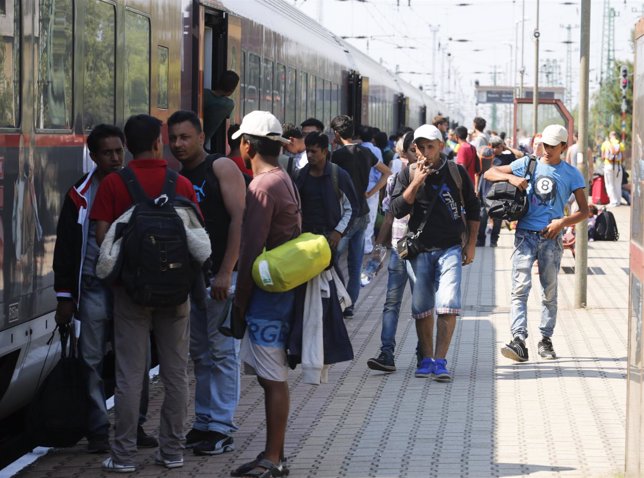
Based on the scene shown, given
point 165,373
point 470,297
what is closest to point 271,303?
point 165,373

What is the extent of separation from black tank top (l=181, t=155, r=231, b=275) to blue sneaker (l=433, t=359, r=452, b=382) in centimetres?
282

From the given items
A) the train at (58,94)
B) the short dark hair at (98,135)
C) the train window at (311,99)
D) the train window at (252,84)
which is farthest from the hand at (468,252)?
the train window at (311,99)

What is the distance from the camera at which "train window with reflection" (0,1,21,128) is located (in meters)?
6.97

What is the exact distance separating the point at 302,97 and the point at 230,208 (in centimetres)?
1193

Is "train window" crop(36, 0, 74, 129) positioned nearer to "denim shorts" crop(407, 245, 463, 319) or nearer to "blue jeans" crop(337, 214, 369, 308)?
"denim shorts" crop(407, 245, 463, 319)

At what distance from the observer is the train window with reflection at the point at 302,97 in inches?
751

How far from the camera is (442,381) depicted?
33.4ft

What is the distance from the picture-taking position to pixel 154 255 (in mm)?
6910

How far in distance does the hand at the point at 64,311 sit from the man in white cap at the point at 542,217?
466 cm

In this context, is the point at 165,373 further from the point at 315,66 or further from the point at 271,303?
the point at 315,66

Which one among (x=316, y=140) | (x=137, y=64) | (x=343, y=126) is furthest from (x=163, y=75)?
(x=343, y=126)

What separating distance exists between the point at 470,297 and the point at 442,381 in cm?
560

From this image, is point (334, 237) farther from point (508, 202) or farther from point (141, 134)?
point (141, 134)

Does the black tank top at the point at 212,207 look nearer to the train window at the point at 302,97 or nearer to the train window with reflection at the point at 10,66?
the train window with reflection at the point at 10,66
